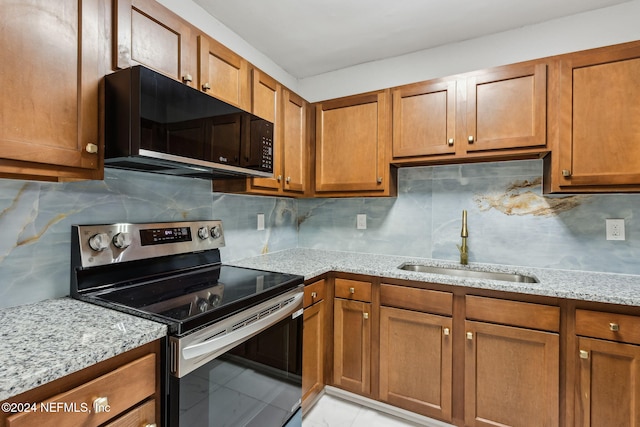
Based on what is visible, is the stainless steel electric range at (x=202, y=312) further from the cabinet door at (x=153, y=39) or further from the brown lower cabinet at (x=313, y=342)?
the cabinet door at (x=153, y=39)

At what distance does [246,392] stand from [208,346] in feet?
1.15

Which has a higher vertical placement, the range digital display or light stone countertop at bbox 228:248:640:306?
the range digital display

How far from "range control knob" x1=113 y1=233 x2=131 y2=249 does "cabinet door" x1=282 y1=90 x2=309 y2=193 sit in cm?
102

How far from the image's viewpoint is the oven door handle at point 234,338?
1005 mm

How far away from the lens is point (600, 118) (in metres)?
1.61

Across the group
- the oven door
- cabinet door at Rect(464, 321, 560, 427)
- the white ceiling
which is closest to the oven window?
the oven door

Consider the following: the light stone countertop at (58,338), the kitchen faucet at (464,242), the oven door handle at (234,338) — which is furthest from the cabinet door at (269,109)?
the kitchen faucet at (464,242)

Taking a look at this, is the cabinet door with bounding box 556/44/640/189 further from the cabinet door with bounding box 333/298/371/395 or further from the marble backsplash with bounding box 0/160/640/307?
the cabinet door with bounding box 333/298/371/395

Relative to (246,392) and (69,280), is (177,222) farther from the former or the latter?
(246,392)

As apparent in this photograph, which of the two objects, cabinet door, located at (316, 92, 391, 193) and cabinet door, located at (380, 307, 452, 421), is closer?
cabinet door, located at (380, 307, 452, 421)

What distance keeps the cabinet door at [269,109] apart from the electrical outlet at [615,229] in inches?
79.2

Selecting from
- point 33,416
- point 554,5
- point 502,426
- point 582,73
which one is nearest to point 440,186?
point 582,73

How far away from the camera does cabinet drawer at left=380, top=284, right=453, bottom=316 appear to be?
1705mm

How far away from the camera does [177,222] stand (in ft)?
5.54
